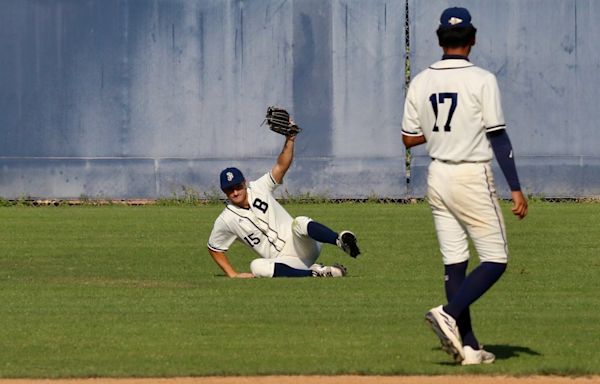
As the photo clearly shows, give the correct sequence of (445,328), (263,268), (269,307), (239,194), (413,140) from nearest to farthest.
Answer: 1. (445,328)
2. (413,140)
3. (269,307)
4. (263,268)
5. (239,194)

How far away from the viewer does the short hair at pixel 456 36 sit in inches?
311

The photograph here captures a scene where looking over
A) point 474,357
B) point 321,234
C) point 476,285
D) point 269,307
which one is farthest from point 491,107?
point 321,234

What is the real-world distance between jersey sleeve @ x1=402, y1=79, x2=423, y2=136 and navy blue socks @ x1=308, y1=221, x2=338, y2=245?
4.16m

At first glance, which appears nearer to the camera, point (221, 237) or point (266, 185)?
point (221, 237)

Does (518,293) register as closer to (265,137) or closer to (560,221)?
(560,221)

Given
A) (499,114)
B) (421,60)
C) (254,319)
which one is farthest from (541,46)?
(499,114)

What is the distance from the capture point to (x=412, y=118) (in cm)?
805

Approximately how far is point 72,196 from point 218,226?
29.8ft

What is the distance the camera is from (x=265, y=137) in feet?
69.3

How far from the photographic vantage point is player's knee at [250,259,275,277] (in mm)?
12672

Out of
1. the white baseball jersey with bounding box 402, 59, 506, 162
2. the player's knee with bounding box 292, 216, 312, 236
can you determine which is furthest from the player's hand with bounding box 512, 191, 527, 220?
the player's knee with bounding box 292, 216, 312, 236

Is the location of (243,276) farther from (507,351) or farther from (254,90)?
(254,90)

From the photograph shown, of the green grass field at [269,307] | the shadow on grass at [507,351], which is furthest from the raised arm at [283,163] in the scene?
the shadow on grass at [507,351]

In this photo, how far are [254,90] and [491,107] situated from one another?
44.4 feet
